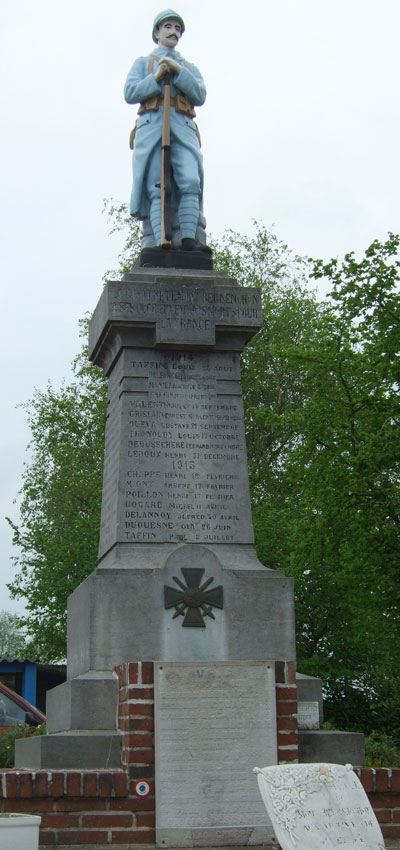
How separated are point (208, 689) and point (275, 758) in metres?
0.65

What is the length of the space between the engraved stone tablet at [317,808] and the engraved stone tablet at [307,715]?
8.55 feet

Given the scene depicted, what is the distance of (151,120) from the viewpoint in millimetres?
11266

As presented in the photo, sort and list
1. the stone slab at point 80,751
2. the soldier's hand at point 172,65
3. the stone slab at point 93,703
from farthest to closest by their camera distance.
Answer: the soldier's hand at point 172,65 < the stone slab at point 93,703 < the stone slab at point 80,751

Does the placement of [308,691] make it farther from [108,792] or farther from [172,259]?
[172,259]

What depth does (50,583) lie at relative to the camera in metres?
26.5

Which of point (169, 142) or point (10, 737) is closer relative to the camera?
point (169, 142)

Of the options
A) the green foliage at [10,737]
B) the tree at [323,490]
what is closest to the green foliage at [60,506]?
the tree at [323,490]

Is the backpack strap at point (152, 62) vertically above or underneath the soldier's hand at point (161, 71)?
above

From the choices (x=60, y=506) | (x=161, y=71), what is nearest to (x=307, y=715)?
(x=161, y=71)

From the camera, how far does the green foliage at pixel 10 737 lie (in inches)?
542

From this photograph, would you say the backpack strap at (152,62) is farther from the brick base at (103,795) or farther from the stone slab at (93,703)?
the brick base at (103,795)

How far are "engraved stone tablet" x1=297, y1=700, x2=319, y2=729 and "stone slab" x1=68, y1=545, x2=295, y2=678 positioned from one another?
376mm

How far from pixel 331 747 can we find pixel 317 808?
2.74 m

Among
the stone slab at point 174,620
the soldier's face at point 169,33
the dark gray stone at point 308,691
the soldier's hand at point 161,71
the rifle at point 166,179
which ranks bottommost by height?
the dark gray stone at point 308,691
